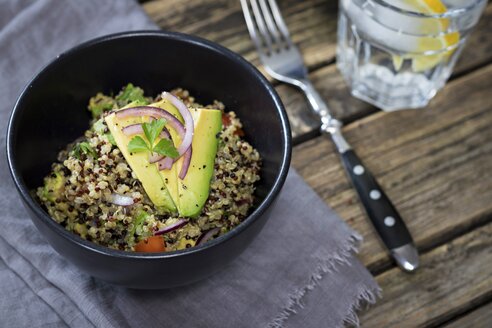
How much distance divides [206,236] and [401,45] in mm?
675

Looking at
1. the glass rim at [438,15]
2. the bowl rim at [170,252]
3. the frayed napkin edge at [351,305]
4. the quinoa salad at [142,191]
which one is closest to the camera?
the bowl rim at [170,252]

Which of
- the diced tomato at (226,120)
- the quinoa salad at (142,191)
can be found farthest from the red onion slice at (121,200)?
the diced tomato at (226,120)

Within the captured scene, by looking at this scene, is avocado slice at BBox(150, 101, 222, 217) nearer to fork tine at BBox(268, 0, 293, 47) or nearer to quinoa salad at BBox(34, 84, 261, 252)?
quinoa salad at BBox(34, 84, 261, 252)

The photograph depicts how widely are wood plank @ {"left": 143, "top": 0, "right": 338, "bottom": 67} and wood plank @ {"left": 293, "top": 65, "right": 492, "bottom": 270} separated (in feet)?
0.86

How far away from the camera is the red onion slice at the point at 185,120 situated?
1213 millimetres

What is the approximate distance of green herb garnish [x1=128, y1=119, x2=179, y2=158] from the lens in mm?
1178

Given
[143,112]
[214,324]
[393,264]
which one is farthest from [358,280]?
[143,112]

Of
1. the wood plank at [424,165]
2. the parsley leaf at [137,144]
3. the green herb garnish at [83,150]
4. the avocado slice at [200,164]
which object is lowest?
the wood plank at [424,165]

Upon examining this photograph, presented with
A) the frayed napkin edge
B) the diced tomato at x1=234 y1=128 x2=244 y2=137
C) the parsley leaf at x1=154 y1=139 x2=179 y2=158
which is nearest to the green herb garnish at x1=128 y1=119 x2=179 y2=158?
the parsley leaf at x1=154 y1=139 x2=179 y2=158

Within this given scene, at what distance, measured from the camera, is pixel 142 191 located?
121cm

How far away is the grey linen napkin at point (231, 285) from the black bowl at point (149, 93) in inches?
3.8

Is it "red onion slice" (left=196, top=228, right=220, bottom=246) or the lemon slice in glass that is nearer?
"red onion slice" (left=196, top=228, right=220, bottom=246)

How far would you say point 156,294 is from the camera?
131 cm

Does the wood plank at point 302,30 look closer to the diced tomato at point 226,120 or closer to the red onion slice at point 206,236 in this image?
the diced tomato at point 226,120
